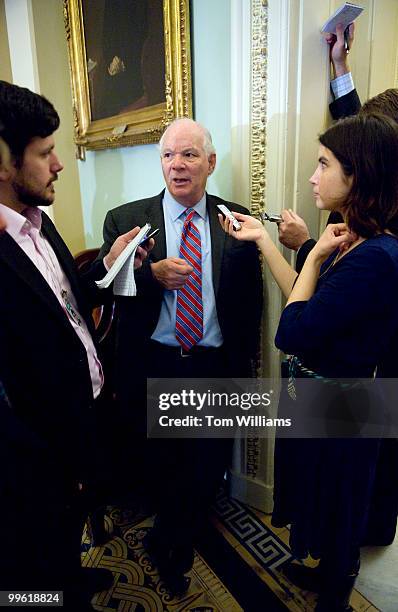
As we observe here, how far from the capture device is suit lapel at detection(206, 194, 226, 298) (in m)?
1.65

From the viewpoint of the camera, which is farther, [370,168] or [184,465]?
[184,465]

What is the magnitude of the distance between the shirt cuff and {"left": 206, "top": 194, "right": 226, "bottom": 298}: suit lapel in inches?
24.6

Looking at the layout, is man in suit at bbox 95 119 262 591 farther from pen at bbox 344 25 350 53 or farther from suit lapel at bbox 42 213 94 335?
pen at bbox 344 25 350 53

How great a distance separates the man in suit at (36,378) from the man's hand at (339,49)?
3.43 ft

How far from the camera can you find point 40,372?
3.77 ft

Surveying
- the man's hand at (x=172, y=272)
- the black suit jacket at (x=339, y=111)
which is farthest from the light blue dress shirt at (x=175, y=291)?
the black suit jacket at (x=339, y=111)

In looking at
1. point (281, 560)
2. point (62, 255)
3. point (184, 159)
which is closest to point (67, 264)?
point (62, 255)

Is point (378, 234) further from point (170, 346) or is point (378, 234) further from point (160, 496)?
point (160, 496)

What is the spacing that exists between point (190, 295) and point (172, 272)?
0.55 feet

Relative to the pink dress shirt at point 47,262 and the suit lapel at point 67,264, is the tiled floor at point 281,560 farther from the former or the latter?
the suit lapel at point 67,264

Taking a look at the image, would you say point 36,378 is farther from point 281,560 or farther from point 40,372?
point 281,560

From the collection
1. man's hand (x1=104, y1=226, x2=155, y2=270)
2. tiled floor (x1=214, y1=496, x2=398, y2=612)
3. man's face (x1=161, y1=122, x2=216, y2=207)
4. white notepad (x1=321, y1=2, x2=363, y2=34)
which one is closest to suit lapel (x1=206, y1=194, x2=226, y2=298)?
man's face (x1=161, y1=122, x2=216, y2=207)

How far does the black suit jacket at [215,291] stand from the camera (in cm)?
166

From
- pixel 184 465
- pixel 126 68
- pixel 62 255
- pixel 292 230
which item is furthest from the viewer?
pixel 126 68
